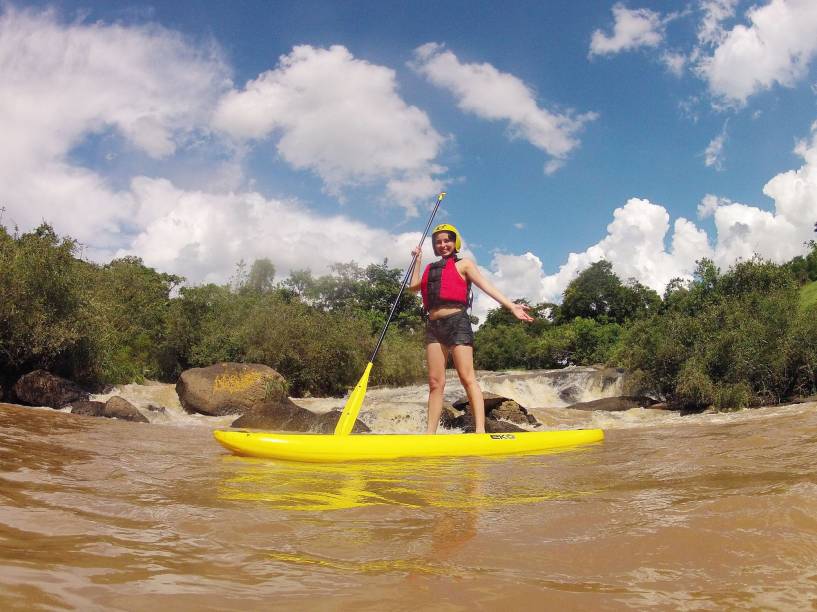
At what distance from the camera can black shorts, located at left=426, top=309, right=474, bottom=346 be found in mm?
5270

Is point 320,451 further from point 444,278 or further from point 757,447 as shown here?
point 757,447

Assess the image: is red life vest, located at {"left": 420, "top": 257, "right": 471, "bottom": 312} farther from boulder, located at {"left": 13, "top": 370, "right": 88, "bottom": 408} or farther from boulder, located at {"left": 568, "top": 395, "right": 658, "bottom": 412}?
boulder, located at {"left": 568, "top": 395, "right": 658, "bottom": 412}

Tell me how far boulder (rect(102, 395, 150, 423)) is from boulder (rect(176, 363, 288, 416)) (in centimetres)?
273

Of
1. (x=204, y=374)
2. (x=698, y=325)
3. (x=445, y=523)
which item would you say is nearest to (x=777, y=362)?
(x=698, y=325)

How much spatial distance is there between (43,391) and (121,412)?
8.07 feet

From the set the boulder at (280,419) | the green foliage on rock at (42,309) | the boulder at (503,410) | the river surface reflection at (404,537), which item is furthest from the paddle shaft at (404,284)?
the green foliage on rock at (42,309)

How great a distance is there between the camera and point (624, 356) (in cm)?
1923

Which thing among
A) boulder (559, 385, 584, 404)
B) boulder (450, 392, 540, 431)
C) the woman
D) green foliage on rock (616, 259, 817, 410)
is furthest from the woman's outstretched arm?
boulder (559, 385, 584, 404)

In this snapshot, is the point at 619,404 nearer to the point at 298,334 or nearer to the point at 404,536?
the point at 298,334

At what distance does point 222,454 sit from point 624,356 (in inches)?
662

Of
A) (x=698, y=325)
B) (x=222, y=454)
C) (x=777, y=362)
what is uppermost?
(x=698, y=325)

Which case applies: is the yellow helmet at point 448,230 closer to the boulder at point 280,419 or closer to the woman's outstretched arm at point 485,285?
the woman's outstretched arm at point 485,285

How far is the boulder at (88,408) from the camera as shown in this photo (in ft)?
35.5

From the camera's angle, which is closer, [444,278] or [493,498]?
[493,498]
